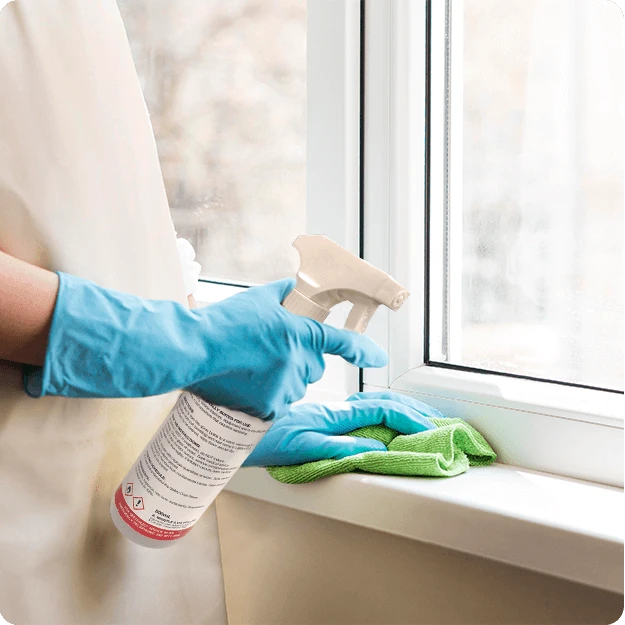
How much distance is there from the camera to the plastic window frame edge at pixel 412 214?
2.30ft

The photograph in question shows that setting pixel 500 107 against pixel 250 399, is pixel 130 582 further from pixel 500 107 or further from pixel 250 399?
pixel 500 107

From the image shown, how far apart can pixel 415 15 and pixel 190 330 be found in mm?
409

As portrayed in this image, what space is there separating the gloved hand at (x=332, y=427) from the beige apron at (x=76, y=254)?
0.42 ft

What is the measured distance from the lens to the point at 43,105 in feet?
2.18

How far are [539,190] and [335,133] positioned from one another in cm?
24

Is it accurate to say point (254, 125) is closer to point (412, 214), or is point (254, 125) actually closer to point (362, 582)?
point (412, 214)

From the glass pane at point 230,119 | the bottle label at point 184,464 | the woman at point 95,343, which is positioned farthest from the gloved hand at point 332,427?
the glass pane at point 230,119

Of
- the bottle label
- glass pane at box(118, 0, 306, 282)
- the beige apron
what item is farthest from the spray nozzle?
glass pane at box(118, 0, 306, 282)

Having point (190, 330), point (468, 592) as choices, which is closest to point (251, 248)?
point (190, 330)

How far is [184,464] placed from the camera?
0.60m

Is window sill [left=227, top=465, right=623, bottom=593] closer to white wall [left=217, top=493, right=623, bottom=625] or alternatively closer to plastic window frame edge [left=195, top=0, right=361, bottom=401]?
white wall [left=217, top=493, right=623, bottom=625]

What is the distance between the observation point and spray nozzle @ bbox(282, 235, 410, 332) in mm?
581

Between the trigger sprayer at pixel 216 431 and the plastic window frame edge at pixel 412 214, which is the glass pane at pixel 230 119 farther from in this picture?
the trigger sprayer at pixel 216 431

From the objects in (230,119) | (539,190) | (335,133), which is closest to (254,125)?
(230,119)
